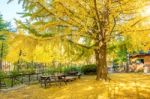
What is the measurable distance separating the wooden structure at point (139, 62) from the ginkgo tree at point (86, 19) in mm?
11299

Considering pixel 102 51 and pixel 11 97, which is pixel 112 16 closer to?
pixel 102 51

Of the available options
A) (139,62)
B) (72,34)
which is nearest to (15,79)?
(72,34)

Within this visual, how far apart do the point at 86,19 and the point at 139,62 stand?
2128 cm

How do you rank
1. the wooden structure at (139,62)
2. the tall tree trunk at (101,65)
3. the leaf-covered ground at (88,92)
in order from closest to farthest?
1. the leaf-covered ground at (88,92)
2. the tall tree trunk at (101,65)
3. the wooden structure at (139,62)

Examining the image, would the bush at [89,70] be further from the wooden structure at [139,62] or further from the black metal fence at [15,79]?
the black metal fence at [15,79]

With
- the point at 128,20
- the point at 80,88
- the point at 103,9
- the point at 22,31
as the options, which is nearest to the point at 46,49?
the point at 22,31

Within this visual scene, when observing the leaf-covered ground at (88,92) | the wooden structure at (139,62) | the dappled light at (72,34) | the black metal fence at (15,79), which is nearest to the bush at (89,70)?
the wooden structure at (139,62)

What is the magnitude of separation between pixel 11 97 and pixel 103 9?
7046 millimetres

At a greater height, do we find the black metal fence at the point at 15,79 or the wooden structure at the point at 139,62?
the wooden structure at the point at 139,62

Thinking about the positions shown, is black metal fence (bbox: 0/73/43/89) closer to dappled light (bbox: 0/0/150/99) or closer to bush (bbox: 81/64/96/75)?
dappled light (bbox: 0/0/150/99)

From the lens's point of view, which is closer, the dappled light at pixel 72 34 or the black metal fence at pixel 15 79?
the dappled light at pixel 72 34

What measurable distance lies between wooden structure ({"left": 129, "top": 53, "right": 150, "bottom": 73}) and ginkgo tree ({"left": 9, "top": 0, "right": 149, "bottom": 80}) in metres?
11.3

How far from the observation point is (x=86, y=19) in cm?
→ 1531

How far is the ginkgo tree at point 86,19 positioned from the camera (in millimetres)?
14867
